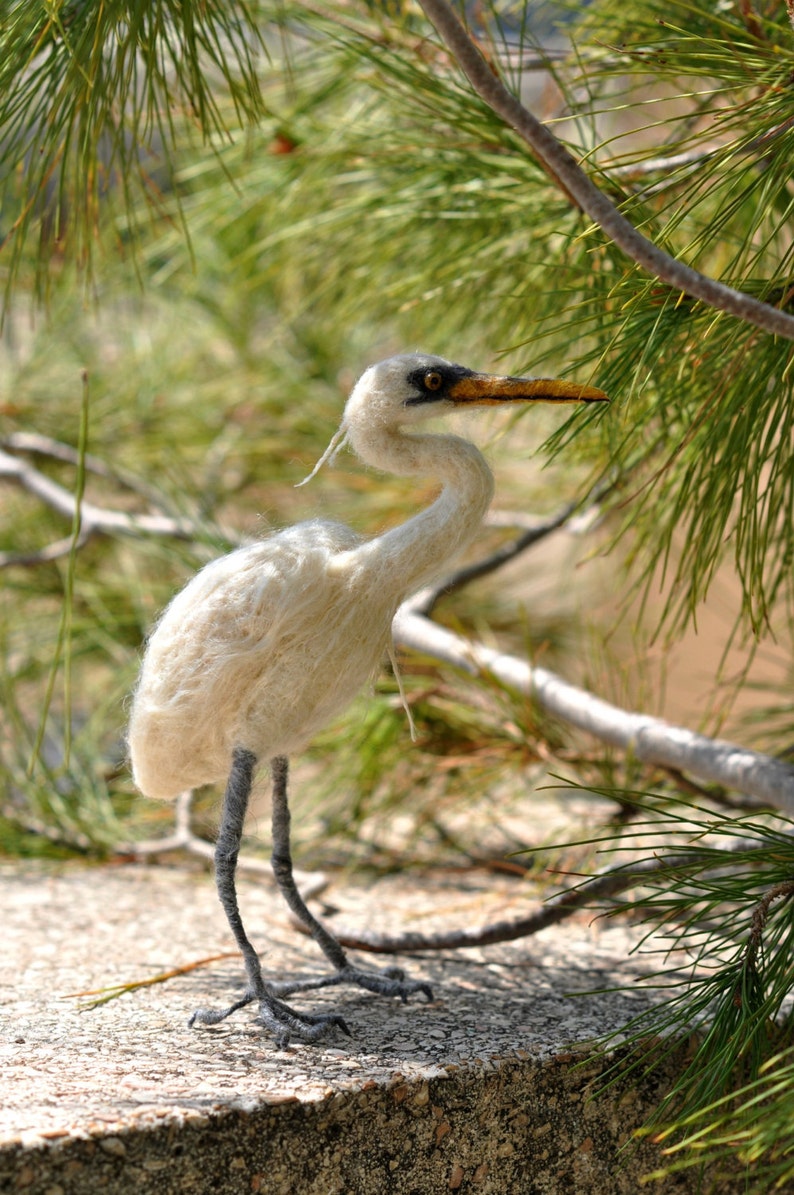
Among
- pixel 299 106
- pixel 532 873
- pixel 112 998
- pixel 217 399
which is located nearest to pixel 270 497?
pixel 217 399

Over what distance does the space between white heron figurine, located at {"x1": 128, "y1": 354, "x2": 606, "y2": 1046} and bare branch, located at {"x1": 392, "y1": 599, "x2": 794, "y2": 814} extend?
38 mm

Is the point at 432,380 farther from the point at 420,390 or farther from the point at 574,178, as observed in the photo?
the point at 574,178

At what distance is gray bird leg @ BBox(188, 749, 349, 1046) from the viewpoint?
1.66ft

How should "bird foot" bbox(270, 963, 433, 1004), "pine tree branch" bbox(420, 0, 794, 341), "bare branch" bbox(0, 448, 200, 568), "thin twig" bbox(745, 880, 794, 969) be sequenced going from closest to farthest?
"pine tree branch" bbox(420, 0, 794, 341)
"thin twig" bbox(745, 880, 794, 969)
"bird foot" bbox(270, 963, 433, 1004)
"bare branch" bbox(0, 448, 200, 568)

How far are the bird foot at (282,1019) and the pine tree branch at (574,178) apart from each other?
13.8 inches

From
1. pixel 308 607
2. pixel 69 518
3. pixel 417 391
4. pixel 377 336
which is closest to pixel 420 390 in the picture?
pixel 417 391

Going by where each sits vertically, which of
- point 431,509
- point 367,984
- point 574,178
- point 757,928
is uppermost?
point 574,178

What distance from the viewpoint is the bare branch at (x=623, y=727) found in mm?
607

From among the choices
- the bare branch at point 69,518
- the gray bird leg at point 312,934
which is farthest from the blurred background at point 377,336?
the gray bird leg at point 312,934

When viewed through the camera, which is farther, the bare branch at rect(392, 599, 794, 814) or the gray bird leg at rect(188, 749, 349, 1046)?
the bare branch at rect(392, 599, 794, 814)

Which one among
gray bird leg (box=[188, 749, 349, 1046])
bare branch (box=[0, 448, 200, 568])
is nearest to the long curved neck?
gray bird leg (box=[188, 749, 349, 1046])

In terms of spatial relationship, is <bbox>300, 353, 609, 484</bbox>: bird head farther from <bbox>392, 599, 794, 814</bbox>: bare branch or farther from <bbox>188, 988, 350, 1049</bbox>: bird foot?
<bbox>188, 988, 350, 1049</bbox>: bird foot

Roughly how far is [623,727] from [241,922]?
292 mm

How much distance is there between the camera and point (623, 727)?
2.32ft
